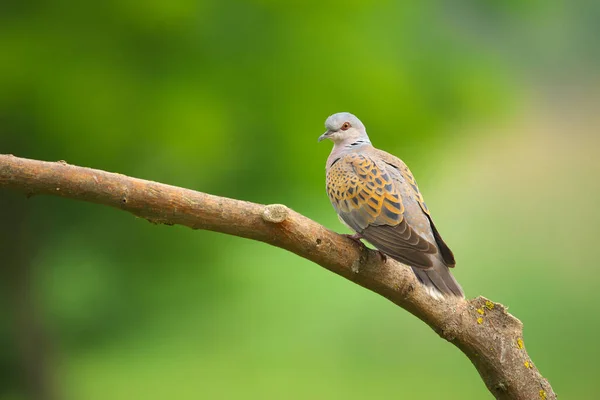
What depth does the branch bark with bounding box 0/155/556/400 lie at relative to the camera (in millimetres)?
2098

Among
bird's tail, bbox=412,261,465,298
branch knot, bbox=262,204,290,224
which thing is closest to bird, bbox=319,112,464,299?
bird's tail, bbox=412,261,465,298

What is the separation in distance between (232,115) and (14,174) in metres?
2.37

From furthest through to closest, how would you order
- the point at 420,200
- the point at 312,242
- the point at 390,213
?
the point at 420,200, the point at 390,213, the point at 312,242

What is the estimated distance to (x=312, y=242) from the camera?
2.30 meters

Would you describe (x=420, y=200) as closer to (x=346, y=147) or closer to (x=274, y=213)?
(x=346, y=147)

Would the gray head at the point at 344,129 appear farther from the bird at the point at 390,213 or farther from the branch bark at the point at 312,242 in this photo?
the branch bark at the point at 312,242

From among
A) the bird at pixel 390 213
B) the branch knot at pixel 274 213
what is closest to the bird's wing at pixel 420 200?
the bird at pixel 390 213

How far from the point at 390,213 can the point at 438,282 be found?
0.29 m

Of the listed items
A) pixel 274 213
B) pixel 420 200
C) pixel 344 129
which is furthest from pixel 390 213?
pixel 344 129

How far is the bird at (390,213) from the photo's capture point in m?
2.31

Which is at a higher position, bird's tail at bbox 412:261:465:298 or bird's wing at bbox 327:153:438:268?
bird's wing at bbox 327:153:438:268

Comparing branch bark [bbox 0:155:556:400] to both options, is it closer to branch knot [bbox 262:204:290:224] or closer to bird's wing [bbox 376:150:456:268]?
branch knot [bbox 262:204:290:224]

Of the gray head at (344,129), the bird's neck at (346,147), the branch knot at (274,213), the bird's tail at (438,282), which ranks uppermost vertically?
the gray head at (344,129)

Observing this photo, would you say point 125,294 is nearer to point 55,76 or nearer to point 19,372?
point 19,372
